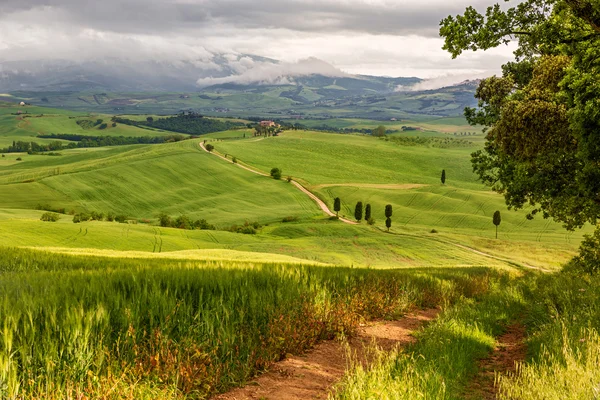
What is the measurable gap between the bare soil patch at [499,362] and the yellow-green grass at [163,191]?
107 meters

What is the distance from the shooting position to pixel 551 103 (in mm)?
15641

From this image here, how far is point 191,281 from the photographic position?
8.39m

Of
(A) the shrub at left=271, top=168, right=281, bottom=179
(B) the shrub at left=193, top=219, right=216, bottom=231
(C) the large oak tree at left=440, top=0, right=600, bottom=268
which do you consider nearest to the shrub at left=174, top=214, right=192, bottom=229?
(B) the shrub at left=193, top=219, right=216, bottom=231

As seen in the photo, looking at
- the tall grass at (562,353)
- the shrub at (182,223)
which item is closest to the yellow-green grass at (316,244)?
the shrub at (182,223)

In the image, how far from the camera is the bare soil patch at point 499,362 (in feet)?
21.9

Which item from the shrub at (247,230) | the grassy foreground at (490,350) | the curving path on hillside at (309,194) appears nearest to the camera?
A: the grassy foreground at (490,350)

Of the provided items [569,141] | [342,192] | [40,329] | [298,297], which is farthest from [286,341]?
[342,192]

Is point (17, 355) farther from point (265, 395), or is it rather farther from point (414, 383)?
point (414, 383)

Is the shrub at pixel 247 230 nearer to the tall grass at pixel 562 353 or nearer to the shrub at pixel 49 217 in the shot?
the shrub at pixel 49 217

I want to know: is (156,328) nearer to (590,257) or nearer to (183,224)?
(590,257)

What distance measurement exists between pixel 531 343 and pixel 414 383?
176 inches

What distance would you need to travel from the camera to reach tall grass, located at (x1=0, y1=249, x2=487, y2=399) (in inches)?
203

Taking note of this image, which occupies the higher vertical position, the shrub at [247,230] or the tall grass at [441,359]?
the tall grass at [441,359]

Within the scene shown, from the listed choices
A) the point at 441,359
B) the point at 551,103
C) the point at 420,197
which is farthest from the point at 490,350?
the point at 420,197
